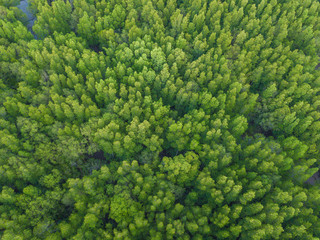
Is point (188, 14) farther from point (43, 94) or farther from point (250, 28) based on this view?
point (43, 94)

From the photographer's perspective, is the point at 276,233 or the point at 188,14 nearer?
the point at 276,233

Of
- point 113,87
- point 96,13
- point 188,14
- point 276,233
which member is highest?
point 188,14

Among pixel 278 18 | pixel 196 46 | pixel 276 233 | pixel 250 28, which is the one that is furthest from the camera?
pixel 278 18

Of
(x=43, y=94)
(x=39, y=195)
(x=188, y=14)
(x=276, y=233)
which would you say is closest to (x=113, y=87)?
(x=43, y=94)

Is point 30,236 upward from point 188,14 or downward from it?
downward

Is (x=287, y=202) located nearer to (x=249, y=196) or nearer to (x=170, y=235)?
(x=249, y=196)

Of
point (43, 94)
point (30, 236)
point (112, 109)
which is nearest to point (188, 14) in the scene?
point (112, 109)

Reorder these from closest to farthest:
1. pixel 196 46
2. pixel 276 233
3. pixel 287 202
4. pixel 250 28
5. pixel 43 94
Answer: pixel 276 233 < pixel 287 202 < pixel 43 94 < pixel 196 46 < pixel 250 28
